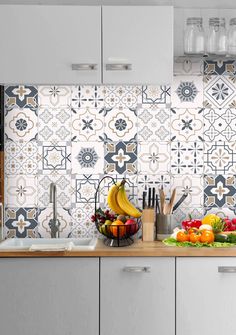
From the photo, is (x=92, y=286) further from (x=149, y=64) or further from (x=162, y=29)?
(x=162, y=29)

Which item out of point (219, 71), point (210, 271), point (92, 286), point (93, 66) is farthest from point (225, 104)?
point (92, 286)

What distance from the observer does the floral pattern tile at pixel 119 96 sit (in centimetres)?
361

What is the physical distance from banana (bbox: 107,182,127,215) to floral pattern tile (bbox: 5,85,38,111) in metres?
0.73

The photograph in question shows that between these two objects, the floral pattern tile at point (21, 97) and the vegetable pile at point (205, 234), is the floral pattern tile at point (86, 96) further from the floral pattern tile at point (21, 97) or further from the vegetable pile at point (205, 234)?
the vegetable pile at point (205, 234)

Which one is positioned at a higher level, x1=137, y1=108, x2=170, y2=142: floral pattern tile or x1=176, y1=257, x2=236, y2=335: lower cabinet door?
x1=137, y1=108, x2=170, y2=142: floral pattern tile

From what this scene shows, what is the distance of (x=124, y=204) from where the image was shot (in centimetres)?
347

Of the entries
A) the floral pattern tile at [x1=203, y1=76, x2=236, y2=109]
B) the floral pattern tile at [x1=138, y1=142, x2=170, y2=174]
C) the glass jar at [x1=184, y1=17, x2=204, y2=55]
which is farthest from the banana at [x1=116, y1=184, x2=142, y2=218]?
the glass jar at [x1=184, y1=17, x2=204, y2=55]

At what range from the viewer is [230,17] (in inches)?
140

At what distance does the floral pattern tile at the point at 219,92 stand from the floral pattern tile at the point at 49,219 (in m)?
1.14

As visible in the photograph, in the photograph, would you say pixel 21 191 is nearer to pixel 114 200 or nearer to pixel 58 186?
pixel 58 186

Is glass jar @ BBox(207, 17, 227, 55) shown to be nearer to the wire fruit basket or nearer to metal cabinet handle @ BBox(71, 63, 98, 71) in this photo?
metal cabinet handle @ BBox(71, 63, 98, 71)

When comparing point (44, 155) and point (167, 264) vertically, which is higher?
point (44, 155)

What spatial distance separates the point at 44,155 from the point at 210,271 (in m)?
1.30

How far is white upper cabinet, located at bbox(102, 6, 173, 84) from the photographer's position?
3.24 meters
